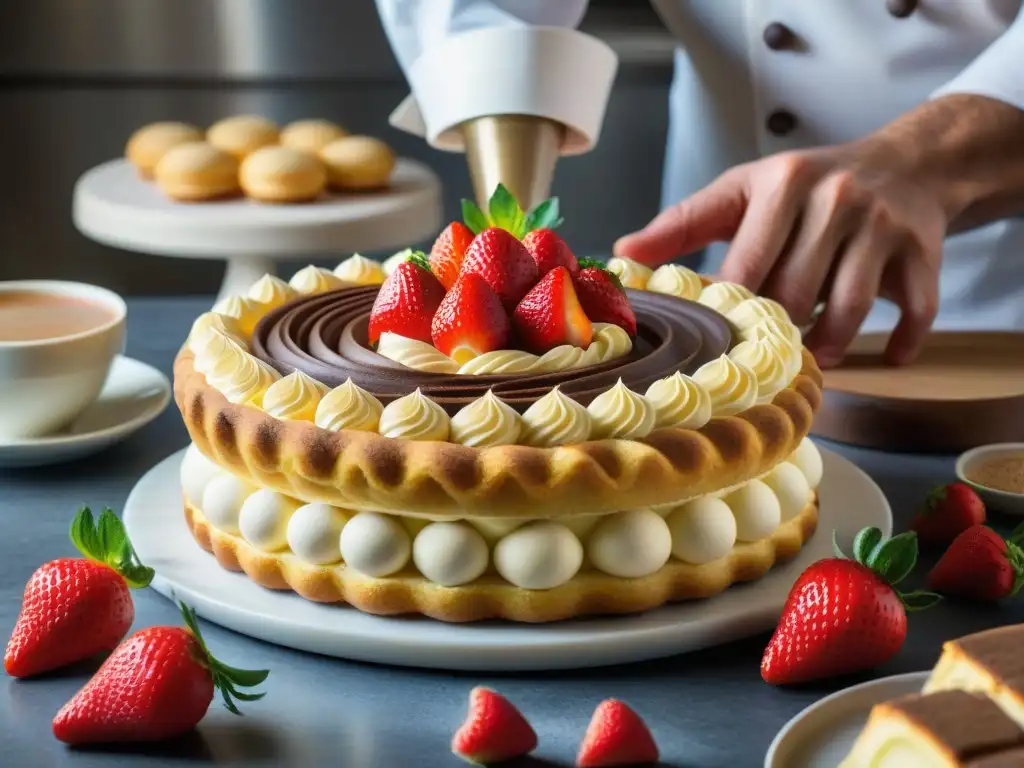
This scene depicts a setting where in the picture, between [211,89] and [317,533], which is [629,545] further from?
[211,89]

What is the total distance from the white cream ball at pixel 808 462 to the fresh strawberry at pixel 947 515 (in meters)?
0.14

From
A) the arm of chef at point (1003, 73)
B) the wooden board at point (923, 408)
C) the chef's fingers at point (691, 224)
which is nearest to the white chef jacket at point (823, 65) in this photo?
the arm of chef at point (1003, 73)

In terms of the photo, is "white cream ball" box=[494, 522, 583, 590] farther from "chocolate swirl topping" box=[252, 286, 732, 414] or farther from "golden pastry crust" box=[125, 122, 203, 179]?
"golden pastry crust" box=[125, 122, 203, 179]

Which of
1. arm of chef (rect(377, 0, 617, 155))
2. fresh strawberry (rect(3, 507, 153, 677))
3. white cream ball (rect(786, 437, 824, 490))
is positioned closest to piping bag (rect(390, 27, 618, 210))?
arm of chef (rect(377, 0, 617, 155))

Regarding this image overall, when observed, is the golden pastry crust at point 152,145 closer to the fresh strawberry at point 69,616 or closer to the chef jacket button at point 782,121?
the chef jacket button at point 782,121

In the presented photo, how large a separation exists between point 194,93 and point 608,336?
3.28 meters

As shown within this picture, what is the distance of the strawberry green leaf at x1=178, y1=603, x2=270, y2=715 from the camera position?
1.20 meters

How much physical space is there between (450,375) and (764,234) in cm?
76

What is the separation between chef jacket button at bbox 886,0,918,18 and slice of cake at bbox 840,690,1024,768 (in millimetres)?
1843

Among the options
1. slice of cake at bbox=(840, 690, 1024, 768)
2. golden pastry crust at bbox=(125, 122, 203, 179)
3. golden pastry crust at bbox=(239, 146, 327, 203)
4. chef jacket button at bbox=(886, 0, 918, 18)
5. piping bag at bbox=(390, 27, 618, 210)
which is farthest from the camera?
golden pastry crust at bbox=(125, 122, 203, 179)

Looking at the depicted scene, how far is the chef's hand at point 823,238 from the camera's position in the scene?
2.09 meters

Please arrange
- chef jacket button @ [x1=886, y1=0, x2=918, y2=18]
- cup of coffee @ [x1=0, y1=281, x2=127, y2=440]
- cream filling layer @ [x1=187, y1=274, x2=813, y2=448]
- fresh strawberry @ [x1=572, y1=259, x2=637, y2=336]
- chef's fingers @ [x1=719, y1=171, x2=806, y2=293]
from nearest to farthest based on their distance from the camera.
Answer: cream filling layer @ [x1=187, y1=274, x2=813, y2=448] < fresh strawberry @ [x1=572, y1=259, x2=637, y2=336] < cup of coffee @ [x1=0, y1=281, x2=127, y2=440] < chef's fingers @ [x1=719, y1=171, x2=806, y2=293] < chef jacket button @ [x1=886, y1=0, x2=918, y2=18]

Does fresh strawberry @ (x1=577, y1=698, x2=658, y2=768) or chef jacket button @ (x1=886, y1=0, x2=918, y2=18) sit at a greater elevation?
chef jacket button @ (x1=886, y1=0, x2=918, y2=18)

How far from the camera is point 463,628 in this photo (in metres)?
1.37
